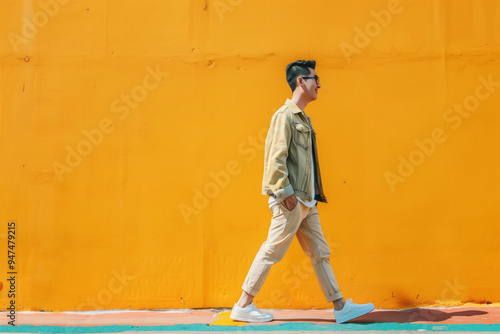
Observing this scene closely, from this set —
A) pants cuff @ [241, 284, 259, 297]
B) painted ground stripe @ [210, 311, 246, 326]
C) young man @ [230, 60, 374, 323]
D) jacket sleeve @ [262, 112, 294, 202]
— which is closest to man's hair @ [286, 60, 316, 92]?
young man @ [230, 60, 374, 323]

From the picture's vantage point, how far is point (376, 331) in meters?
4.36

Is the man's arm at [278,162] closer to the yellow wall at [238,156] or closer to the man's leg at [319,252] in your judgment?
the man's leg at [319,252]

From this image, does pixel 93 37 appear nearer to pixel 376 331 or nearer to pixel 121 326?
pixel 121 326

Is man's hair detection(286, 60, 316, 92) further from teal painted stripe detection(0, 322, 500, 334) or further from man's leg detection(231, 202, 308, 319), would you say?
teal painted stripe detection(0, 322, 500, 334)

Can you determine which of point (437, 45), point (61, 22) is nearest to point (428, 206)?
point (437, 45)

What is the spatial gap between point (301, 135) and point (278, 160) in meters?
0.32

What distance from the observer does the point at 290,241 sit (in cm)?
461

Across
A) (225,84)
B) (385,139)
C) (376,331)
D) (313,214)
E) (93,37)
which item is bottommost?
(376,331)

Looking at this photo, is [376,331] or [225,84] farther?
[225,84]

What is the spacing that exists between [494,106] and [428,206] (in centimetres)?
97

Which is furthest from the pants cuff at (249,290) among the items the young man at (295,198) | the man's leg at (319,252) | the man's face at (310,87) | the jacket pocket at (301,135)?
the man's face at (310,87)

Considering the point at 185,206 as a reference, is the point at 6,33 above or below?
above

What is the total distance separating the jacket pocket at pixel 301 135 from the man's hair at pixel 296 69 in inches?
13.9

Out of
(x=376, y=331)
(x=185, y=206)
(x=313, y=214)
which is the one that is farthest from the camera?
(x=185, y=206)
